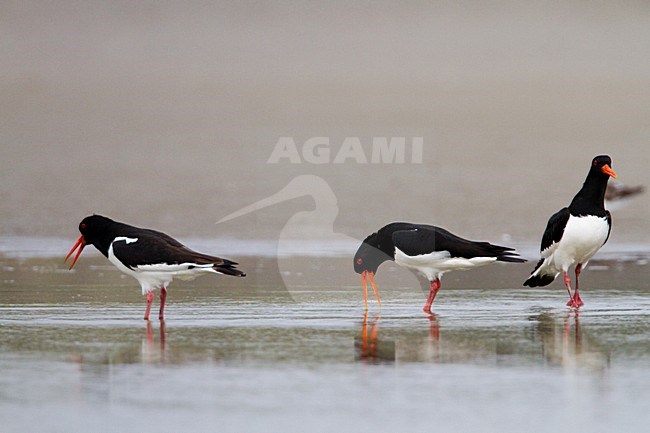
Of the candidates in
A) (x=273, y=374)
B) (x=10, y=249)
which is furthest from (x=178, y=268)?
(x=10, y=249)

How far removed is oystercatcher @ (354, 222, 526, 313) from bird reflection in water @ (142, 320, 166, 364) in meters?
2.28

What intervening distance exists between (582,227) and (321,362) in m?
4.16

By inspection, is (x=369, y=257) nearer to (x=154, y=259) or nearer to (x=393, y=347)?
(x=154, y=259)

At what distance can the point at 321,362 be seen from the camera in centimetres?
718

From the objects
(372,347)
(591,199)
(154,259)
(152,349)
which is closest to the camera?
(152,349)

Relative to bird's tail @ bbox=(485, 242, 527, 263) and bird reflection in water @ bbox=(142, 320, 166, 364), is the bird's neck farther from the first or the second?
bird reflection in water @ bbox=(142, 320, 166, 364)

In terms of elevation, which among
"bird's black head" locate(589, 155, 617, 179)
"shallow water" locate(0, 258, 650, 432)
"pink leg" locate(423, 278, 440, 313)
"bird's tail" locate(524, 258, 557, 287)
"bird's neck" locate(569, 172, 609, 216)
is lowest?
"shallow water" locate(0, 258, 650, 432)

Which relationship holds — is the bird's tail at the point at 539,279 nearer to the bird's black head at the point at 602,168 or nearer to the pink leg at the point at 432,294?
the bird's black head at the point at 602,168

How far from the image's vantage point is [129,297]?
11.0 metres

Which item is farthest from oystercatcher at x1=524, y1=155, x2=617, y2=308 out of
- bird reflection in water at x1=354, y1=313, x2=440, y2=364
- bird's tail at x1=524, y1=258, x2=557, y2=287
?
bird reflection in water at x1=354, y1=313, x2=440, y2=364

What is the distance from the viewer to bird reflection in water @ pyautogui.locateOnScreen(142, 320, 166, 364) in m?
7.28

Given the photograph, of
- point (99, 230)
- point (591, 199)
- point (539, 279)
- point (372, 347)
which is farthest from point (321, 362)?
point (539, 279)

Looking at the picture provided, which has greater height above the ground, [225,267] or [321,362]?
[225,267]

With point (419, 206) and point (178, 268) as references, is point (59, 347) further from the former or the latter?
point (419, 206)
